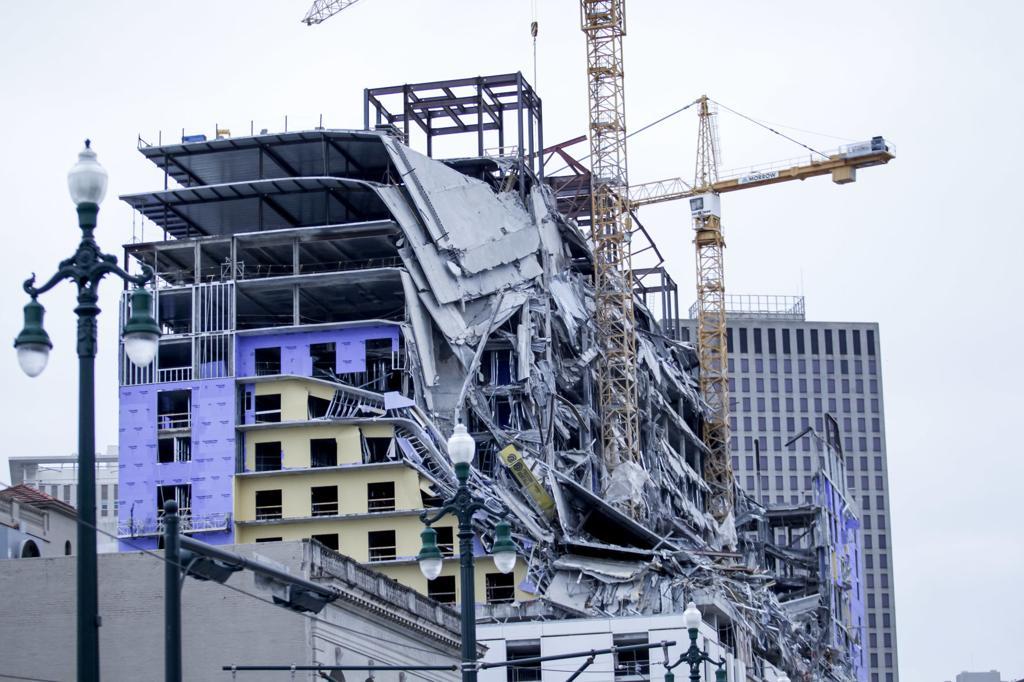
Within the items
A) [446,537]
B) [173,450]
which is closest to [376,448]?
[446,537]

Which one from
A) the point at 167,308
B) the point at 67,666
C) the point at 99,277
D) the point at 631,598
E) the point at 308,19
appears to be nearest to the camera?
the point at 99,277

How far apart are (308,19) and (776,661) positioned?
228 feet

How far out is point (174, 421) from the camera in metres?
125

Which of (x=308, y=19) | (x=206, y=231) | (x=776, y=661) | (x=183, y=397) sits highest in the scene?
(x=308, y=19)

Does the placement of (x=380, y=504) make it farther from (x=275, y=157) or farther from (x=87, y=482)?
(x=87, y=482)

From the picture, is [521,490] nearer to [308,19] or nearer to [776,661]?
[776,661]

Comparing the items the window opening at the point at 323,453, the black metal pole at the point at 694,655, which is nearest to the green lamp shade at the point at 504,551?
the black metal pole at the point at 694,655

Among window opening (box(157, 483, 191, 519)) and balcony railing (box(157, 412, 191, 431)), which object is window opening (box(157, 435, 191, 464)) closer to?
balcony railing (box(157, 412, 191, 431))

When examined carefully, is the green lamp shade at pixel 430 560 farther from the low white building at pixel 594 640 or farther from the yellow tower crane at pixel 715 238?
the yellow tower crane at pixel 715 238

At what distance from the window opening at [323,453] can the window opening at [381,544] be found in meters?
6.29

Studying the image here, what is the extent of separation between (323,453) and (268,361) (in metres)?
7.48

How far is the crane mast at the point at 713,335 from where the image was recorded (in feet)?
556

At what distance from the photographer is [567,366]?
136000mm

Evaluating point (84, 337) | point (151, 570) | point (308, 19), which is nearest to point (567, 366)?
point (308, 19)
